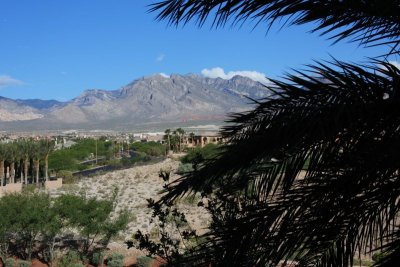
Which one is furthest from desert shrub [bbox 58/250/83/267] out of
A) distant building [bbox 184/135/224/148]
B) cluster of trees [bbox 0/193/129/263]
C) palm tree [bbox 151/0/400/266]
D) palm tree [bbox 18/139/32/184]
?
palm tree [bbox 18/139/32/184]

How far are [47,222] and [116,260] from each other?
150 inches

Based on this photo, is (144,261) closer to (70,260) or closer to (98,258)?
(98,258)

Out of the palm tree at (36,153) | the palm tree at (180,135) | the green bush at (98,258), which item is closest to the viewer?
the green bush at (98,258)

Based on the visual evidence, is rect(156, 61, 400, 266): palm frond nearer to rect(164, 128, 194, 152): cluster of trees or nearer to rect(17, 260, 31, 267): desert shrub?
rect(17, 260, 31, 267): desert shrub

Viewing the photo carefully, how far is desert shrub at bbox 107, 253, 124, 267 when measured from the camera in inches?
886

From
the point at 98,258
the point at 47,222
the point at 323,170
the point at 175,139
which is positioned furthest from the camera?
the point at 175,139

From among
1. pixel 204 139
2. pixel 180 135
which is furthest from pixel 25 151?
pixel 180 135

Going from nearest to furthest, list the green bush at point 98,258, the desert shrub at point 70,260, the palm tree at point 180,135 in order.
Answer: the desert shrub at point 70,260 → the green bush at point 98,258 → the palm tree at point 180,135

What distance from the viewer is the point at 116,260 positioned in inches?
896

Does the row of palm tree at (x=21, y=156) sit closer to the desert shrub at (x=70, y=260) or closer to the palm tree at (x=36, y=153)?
the palm tree at (x=36, y=153)

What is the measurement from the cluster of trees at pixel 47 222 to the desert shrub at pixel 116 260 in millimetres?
1339

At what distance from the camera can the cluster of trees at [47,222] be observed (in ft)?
77.7

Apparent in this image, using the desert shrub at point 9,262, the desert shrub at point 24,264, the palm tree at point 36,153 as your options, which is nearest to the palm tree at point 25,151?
the palm tree at point 36,153

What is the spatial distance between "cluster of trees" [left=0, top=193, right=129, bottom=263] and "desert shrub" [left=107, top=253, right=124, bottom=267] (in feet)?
4.39
